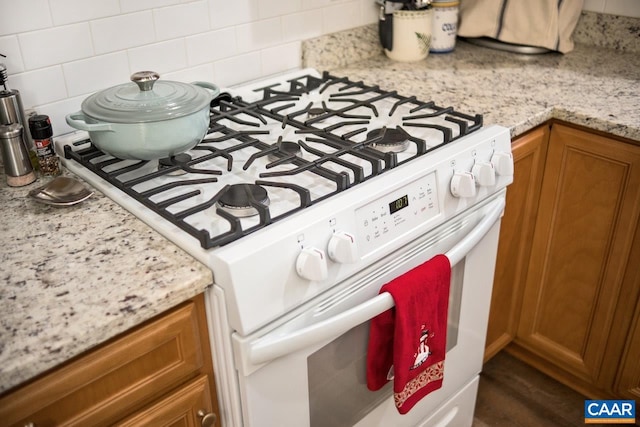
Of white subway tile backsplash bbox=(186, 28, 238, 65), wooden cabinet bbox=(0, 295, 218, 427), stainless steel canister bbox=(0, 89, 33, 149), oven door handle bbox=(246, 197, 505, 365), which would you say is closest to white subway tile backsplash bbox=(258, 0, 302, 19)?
white subway tile backsplash bbox=(186, 28, 238, 65)

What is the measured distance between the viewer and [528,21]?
6.29ft

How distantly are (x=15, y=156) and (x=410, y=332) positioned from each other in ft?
2.70

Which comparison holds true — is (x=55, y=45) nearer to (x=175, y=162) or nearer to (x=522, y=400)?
(x=175, y=162)

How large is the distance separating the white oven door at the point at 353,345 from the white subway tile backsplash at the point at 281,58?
2.39ft

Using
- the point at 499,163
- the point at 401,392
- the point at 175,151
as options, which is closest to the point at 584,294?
the point at 499,163

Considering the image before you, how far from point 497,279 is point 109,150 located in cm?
109

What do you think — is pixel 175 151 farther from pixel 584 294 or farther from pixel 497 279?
pixel 584 294

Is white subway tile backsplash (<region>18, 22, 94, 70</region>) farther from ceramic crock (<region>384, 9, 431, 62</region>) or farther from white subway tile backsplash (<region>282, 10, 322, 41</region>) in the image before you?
ceramic crock (<region>384, 9, 431, 62</region>)

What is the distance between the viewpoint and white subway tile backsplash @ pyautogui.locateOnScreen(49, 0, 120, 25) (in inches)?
51.5

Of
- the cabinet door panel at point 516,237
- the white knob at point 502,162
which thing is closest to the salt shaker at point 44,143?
the white knob at point 502,162

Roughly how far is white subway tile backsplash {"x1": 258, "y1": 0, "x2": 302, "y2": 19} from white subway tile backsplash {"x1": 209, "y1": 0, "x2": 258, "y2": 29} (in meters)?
0.02

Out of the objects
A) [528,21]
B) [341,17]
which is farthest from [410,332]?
[528,21]

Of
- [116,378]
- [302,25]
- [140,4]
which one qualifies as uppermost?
[140,4]

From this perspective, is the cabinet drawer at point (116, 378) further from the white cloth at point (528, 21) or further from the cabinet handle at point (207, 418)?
the white cloth at point (528, 21)
